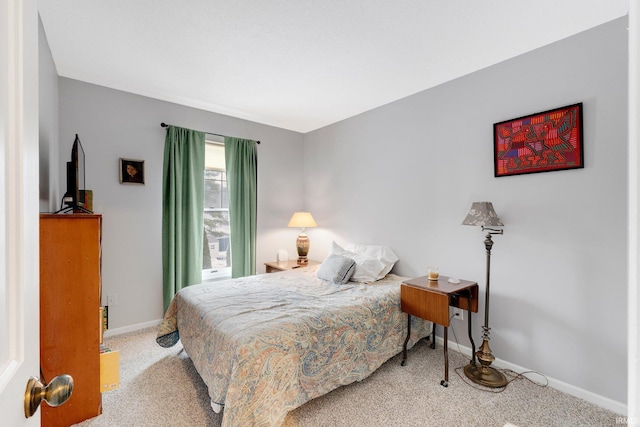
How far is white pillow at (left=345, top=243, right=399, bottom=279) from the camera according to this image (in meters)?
3.12

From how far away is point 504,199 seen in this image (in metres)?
2.44

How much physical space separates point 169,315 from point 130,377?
1.67 ft

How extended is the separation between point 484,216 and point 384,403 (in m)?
1.55

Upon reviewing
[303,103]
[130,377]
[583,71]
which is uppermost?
[303,103]

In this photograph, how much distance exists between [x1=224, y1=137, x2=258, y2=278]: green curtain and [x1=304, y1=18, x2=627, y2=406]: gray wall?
1663mm

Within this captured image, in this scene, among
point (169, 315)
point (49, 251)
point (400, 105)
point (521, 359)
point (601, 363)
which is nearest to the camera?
point (49, 251)

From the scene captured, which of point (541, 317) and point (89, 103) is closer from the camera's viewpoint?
point (541, 317)

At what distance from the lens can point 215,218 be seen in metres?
3.77

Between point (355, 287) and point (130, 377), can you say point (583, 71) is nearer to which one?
point (355, 287)

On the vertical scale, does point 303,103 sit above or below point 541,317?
above

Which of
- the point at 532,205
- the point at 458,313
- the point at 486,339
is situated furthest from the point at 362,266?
the point at 532,205

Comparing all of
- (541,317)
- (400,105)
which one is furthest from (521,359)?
(400,105)

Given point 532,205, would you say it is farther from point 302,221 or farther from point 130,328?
point 130,328

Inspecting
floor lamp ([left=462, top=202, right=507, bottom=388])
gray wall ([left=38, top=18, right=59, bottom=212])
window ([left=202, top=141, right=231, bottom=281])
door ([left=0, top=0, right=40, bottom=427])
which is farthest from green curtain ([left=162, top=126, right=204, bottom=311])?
floor lamp ([left=462, top=202, right=507, bottom=388])
